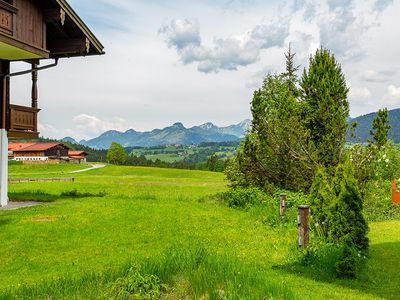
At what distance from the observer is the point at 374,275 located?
9.39 m

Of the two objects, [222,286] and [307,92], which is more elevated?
[307,92]

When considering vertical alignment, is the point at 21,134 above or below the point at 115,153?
above

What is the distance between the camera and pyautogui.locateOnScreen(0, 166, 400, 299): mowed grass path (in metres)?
8.73

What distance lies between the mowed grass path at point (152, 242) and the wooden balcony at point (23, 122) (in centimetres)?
396

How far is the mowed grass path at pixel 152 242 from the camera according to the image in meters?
8.73

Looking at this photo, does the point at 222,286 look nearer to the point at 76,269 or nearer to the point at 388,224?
the point at 76,269

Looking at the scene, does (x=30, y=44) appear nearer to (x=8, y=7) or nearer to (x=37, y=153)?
(x=8, y=7)

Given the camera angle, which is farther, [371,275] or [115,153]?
[115,153]

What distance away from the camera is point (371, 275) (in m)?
9.38

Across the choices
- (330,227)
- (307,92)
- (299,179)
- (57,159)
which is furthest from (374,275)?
(57,159)

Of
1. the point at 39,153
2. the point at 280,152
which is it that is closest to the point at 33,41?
the point at 280,152

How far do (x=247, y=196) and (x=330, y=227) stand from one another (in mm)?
10588

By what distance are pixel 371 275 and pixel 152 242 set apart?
5803 mm

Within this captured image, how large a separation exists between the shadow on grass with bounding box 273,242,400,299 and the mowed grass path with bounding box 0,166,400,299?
0.02m
